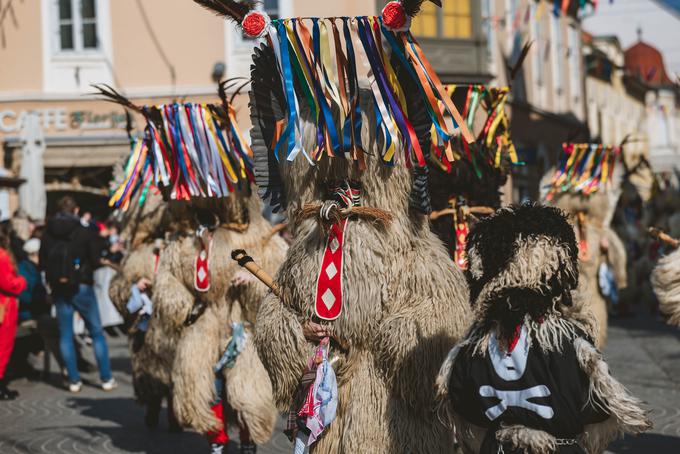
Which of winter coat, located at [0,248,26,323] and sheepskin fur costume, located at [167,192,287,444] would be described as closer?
sheepskin fur costume, located at [167,192,287,444]

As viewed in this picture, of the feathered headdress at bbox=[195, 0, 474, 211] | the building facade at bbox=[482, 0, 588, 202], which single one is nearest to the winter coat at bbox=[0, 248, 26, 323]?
the feathered headdress at bbox=[195, 0, 474, 211]

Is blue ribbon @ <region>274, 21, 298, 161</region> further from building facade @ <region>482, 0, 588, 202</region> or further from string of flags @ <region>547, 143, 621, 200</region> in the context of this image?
building facade @ <region>482, 0, 588, 202</region>

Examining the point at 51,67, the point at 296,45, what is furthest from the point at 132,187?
the point at 51,67

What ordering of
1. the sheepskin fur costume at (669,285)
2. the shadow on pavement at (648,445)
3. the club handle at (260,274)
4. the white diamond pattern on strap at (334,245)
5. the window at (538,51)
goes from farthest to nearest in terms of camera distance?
the window at (538,51) < the shadow on pavement at (648,445) < the sheepskin fur costume at (669,285) < the club handle at (260,274) < the white diamond pattern on strap at (334,245)

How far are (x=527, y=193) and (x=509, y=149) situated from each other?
17.8 m

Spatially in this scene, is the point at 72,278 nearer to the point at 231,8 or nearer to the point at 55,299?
the point at 55,299

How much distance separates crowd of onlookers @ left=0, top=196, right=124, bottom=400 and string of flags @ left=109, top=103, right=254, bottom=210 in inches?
121

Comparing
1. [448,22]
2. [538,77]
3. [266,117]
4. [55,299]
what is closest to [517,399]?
[266,117]

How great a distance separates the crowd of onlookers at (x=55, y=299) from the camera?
385 inches

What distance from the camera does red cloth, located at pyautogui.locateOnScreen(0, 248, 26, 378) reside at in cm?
961

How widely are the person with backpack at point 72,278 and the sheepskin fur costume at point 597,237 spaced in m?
4.62

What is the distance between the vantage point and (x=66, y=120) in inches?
782

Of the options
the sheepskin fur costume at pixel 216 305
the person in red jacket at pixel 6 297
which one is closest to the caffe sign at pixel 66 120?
the person in red jacket at pixel 6 297

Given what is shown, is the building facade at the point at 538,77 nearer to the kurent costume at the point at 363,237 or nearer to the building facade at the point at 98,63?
the building facade at the point at 98,63
